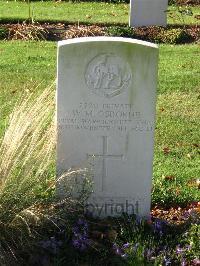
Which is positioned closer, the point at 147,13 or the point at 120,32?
the point at 120,32

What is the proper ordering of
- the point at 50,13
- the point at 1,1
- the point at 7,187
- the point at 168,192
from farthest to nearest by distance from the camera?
the point at 1,1
the point at 50,13
the point at 168,192
the point at 7,187

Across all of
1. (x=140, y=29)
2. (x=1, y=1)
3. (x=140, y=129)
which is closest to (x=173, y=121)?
(x=140, y=129)

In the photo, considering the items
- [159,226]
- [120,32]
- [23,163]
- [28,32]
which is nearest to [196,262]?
[159,226]

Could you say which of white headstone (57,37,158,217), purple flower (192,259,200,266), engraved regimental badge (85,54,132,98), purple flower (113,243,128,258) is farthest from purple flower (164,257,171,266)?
engraved regimental badge (85,54,132,98)

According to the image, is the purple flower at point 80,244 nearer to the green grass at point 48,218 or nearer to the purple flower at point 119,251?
the green grass at point 48,218

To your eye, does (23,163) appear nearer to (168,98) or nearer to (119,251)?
(119,251)

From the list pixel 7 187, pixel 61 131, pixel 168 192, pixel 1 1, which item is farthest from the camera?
pixel 1 1

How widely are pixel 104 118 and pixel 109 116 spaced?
0.14 ft

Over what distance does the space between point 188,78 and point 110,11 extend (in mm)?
7700

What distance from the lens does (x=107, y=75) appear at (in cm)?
528

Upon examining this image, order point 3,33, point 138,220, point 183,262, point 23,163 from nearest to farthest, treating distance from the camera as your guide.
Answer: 1. point 183,262
2. point 23,163
3. point 138,220
4. point 3,33

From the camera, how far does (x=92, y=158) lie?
549 centimetres

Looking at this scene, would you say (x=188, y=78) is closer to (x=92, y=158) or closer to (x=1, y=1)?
(x=92, y=158)

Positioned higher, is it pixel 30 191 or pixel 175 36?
pixel 175 36
